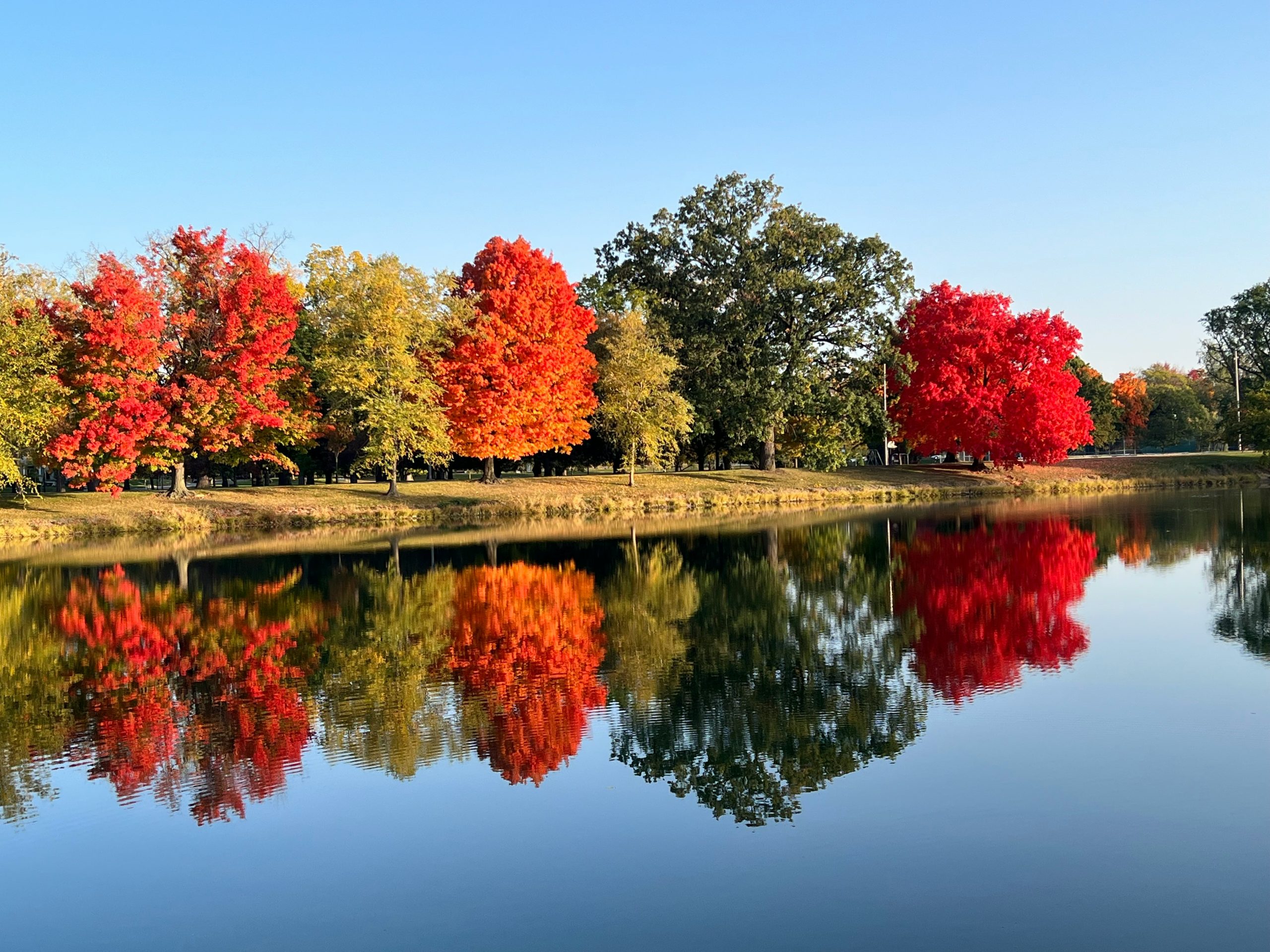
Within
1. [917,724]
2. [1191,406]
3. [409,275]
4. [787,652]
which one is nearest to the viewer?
[917,724]

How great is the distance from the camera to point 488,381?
57.1 meters

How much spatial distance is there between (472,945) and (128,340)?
4560 centimetres

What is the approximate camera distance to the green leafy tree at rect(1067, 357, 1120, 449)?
110562 mm

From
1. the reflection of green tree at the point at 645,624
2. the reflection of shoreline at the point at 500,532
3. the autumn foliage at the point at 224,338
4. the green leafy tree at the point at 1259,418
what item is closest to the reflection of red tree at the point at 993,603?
the reflection of green tree at the point at 645,624

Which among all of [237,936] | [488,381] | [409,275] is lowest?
[237,936]

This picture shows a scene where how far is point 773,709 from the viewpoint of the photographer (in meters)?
12.7

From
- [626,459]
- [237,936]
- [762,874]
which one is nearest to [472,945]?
[237,936]

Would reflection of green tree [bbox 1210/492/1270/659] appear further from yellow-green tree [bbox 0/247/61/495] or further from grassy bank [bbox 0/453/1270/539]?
yellow-green tree [bbox 0/247/61/495]

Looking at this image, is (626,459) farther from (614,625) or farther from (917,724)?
(917,724)

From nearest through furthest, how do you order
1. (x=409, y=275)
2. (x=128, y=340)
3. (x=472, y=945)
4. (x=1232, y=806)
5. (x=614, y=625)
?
(x=472, y=945) < (x=1232, y=806) < (x=614, y=625) < (x=128, y=340) < (x=409, y=275)

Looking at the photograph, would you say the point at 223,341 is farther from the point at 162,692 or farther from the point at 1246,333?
the point at 1246,333

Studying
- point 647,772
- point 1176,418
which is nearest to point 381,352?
point 647,772

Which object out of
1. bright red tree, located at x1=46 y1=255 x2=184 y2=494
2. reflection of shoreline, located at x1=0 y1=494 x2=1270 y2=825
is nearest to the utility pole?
reflection of shoreline, located at x1=0 y1=494 x2=1270 y2=825

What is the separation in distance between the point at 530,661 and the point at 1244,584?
14.7 m
